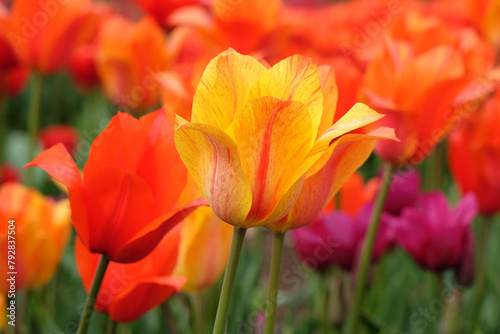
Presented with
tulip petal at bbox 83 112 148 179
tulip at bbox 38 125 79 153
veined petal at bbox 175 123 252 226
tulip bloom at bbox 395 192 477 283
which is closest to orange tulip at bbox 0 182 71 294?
tulip petal at bbox 83 112 148 179

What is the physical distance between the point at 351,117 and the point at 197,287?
0.47 meters

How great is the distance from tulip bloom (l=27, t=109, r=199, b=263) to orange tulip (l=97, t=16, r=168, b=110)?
88 centimetres

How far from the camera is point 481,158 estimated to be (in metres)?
1.02

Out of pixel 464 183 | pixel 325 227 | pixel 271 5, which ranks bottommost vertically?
pixel 325 227

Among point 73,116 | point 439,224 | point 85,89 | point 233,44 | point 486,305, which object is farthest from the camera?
point 73,116

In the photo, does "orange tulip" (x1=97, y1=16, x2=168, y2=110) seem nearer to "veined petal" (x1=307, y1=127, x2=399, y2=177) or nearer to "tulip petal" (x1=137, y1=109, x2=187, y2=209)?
"tulip petal" (x1=137, y1=109, x2=187, y2=209)

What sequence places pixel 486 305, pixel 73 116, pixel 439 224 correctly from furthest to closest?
pixel 73 116, pixel 486 305, pixel 439 224

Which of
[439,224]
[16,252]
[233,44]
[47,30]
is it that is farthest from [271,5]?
[16,252]

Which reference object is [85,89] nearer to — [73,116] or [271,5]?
[73,116]

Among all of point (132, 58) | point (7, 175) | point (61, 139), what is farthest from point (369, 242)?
point (61, 139)

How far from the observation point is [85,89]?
231cm

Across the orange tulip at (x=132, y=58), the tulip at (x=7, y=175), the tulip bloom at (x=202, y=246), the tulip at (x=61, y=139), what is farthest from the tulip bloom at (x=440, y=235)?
the tulip at (x=61, y=139)

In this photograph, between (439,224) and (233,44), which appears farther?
(233,44)

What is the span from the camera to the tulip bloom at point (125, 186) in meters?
0.57
